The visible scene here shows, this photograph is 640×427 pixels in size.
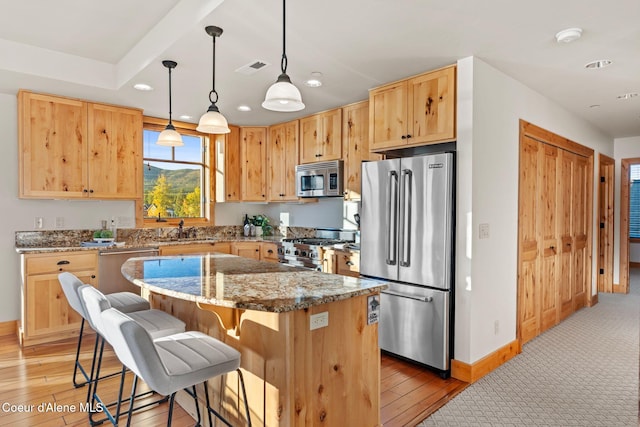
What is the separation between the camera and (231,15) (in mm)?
2338

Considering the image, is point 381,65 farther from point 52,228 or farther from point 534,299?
point 52,228

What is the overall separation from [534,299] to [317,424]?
9.93 feet

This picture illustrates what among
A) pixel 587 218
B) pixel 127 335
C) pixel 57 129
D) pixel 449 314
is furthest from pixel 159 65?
pixel 587 218

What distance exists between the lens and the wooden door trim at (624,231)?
6184 mm

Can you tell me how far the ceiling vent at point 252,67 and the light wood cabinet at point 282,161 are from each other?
1.72 metres

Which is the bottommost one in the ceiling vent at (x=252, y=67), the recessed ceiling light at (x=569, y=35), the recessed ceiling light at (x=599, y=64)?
the recessed ceiling light at (x=569, y=35)

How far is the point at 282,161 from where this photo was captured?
17.2 feet

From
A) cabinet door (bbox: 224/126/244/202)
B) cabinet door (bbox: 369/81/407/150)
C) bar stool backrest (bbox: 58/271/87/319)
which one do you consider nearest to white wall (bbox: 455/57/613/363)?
cabinet door (bbox: 369/81/407/150)

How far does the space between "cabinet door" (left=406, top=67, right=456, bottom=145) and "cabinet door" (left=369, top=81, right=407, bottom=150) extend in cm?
7

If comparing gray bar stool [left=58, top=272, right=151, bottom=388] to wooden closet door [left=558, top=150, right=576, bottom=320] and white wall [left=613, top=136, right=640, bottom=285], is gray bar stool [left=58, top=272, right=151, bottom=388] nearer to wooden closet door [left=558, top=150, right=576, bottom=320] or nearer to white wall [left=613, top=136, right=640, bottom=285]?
wooden closet door [left=558, top=150, right=576, bottom=320]

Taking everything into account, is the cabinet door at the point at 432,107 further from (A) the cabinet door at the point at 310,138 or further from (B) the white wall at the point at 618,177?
(B) the white wall at the point at 618,177

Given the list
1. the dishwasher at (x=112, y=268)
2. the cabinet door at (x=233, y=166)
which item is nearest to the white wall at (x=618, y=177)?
the cabinet door at (x=233, y=166)

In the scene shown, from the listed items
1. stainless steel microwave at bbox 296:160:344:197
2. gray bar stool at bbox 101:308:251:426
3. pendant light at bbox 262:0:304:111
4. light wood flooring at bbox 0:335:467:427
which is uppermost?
pendant light at bbox 262:0:304:111

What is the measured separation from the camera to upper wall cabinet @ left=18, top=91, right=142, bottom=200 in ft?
12.7
